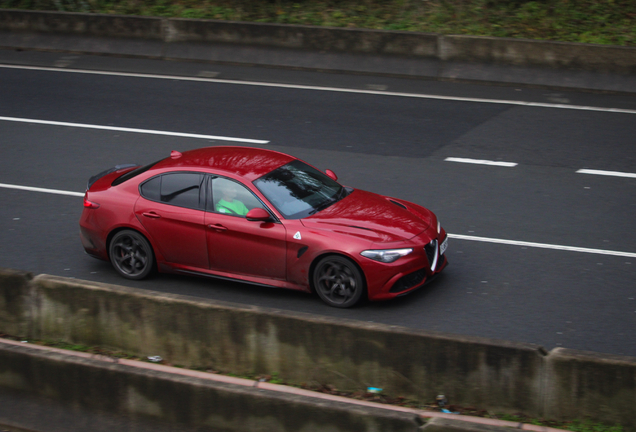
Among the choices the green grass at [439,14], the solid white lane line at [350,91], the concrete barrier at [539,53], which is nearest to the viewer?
the solid white lane line at [350,91]

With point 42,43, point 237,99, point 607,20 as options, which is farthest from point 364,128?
point 42,43

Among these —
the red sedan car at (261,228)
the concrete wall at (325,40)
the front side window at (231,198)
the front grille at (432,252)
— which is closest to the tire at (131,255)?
the red sedan car at (261,228)

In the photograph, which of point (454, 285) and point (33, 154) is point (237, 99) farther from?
point (454, 285)

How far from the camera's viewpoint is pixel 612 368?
5.14 m

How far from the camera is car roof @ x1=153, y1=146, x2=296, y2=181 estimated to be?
824cm

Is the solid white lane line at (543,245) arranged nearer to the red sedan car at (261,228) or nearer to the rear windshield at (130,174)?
the red sedan car at (261,228)

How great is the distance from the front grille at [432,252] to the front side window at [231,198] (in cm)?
181

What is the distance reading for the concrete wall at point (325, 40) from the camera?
14984 millimetres

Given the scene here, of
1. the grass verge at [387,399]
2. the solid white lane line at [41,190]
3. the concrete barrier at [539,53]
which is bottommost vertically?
the grass verge at [387,399]

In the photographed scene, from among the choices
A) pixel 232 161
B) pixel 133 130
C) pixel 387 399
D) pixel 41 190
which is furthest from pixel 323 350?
pixel 133 130

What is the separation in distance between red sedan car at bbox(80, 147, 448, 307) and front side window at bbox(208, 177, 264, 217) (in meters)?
0.01

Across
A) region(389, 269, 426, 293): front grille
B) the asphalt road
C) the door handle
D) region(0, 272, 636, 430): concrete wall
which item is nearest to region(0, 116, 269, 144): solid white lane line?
the asphalt road

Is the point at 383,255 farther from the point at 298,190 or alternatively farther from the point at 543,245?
the point at 543,245

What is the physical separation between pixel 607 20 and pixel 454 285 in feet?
35.8
